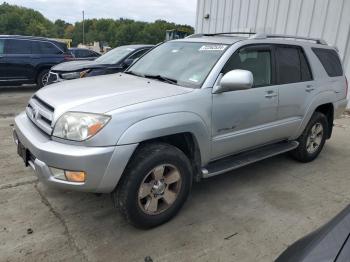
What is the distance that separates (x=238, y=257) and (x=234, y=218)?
61cm

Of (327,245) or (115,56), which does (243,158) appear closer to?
(327,245)

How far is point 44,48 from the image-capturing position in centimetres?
1087

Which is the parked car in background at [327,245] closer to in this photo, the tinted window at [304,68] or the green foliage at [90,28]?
the tinted window at [304,68]

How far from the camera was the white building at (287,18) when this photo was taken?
892cm

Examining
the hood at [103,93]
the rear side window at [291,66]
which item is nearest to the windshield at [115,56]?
the hood at [103,93]

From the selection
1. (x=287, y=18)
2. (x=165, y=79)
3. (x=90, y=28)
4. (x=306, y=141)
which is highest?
(x=90, y=28)

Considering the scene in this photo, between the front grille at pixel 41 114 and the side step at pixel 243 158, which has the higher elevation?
the front grille at pixel 41 114

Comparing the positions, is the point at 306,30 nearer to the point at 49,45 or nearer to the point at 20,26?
the point at 49,45

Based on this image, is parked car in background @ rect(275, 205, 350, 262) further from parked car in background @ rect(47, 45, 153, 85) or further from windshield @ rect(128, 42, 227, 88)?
parked car in background @ rect(47, 45, 153, 85)

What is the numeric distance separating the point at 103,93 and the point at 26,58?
8.34 m

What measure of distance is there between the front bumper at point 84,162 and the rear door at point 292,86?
7.27 feet

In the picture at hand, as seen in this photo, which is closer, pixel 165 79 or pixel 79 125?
pixel 79 125

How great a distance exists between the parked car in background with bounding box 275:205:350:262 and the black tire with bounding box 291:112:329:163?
326 centimetres

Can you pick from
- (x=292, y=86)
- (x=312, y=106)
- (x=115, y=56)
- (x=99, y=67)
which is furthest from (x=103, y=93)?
(x=115, y=56)
